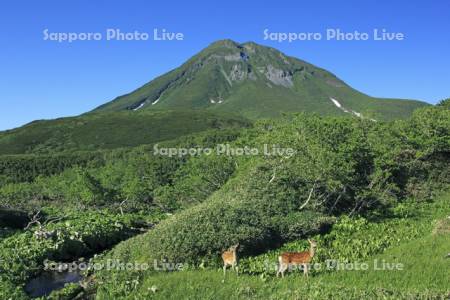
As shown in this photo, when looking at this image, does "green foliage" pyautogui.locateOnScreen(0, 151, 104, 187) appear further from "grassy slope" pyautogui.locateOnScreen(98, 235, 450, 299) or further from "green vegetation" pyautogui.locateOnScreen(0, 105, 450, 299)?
"grassy slope" pyautogui.locateOnScreen(98, 235, 450, 299)

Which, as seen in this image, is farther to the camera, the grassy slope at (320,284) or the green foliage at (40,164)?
the green foliage at (40,164)

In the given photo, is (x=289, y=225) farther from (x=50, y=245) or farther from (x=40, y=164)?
(x=40, y=164)

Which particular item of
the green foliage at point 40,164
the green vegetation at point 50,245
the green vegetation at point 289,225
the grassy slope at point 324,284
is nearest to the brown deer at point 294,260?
the grassy slope at point 324,284

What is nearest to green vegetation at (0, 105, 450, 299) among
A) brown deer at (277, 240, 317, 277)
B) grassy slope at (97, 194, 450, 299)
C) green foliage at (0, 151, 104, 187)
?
grassy slope at (97, 194, 450, 299)

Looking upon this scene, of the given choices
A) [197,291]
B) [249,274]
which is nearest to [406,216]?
[249,274]

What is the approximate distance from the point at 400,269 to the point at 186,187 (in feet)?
132

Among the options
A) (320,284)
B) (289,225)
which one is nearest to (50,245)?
(289,225)

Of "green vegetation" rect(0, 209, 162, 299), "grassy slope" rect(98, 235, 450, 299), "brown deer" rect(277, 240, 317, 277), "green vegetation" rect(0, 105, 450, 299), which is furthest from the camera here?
"green vegetation" rect(0, 209, 162, 299)

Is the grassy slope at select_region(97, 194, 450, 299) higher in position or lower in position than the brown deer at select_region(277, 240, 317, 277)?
lower

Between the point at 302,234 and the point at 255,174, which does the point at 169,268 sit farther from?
the point at 255,174

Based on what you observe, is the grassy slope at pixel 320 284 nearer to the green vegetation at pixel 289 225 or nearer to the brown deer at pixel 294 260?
the green vegetation at pixel 289 225

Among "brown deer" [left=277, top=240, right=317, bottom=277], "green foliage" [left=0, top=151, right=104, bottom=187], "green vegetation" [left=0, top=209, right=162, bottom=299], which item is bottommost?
"green vegetation" [left=0, top=209, right=162, bottom=299]

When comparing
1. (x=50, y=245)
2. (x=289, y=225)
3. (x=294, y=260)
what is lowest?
(x=50, y=245)

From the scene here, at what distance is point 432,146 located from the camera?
50.8 m
